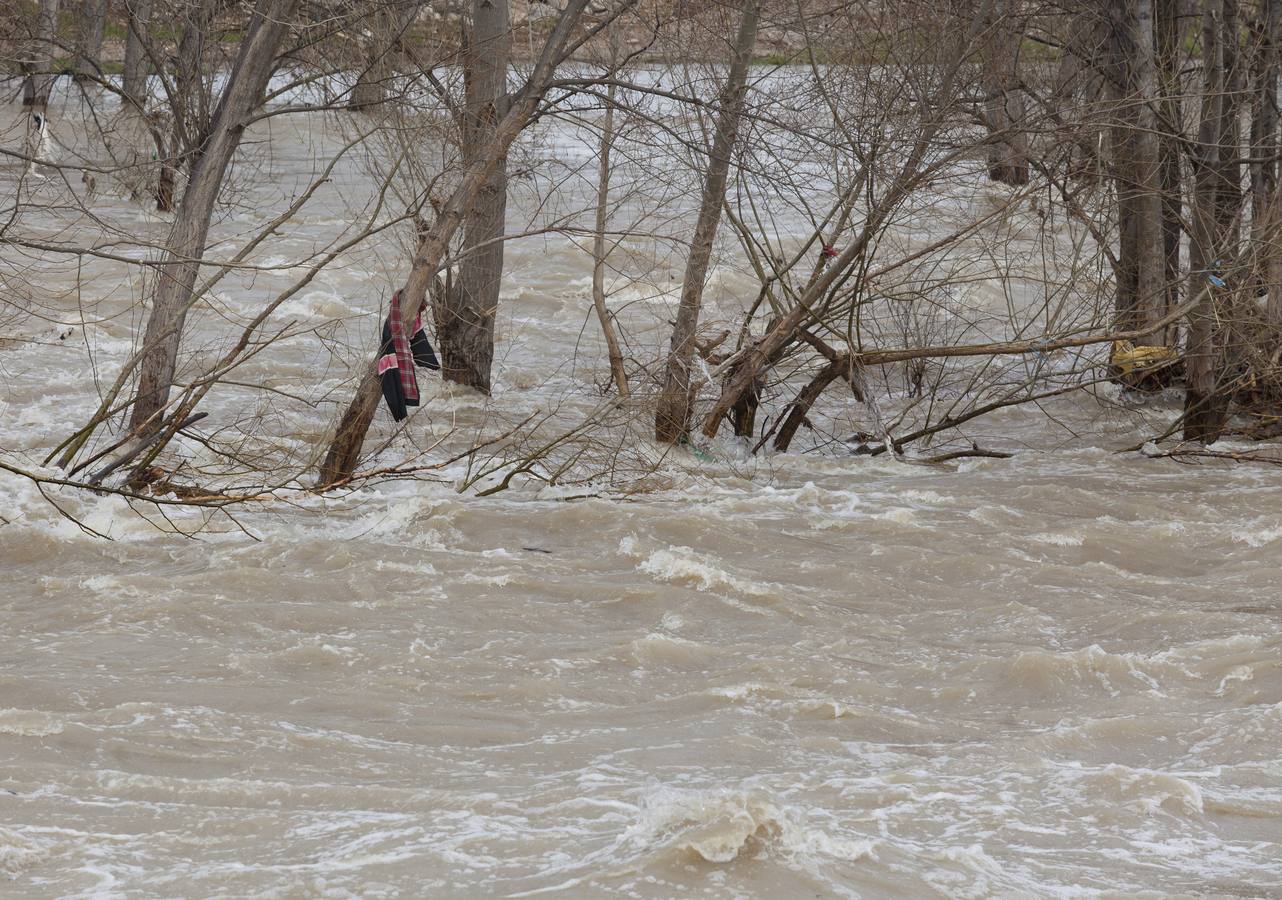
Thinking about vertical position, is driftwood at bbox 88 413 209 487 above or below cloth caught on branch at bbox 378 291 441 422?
below

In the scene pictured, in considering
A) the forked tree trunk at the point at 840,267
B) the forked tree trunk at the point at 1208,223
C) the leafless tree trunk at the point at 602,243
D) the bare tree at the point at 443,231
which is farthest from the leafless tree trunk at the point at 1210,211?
the bare tree at the point at 443,231

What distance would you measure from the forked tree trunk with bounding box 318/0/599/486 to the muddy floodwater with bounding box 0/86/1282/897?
0.38 m

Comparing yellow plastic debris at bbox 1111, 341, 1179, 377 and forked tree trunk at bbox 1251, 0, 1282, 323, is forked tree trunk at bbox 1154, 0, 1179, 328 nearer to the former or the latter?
yellow plastic debris at bbox 1111, 341, 1179, 377

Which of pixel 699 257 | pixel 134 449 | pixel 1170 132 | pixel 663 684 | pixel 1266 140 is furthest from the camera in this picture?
pixel 1266 140

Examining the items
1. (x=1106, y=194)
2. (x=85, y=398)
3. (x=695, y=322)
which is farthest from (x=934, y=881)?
(x=85, y=398)

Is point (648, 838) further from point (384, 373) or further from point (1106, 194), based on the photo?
point (1106, 194)

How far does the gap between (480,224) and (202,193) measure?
8.60 ft

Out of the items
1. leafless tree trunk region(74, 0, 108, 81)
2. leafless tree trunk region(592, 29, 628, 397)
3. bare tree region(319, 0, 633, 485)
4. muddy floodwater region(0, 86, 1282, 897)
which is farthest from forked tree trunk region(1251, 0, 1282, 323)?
leafless tree trunk region(74, 0, 108, 81)

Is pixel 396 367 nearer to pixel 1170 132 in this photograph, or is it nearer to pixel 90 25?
pixel 1170 132

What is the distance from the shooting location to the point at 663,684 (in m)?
6.79

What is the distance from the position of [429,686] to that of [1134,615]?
12.1ft

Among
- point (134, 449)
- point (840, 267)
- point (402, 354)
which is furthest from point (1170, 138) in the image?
point (134, 449)

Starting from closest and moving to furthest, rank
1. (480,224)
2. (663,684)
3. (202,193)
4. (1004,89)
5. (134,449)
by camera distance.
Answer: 1. (663,684)
2. (134,449)
3. (202,193)
4. (1004,89)
5. (480,224)

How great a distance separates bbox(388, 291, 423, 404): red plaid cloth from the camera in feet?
33.4
